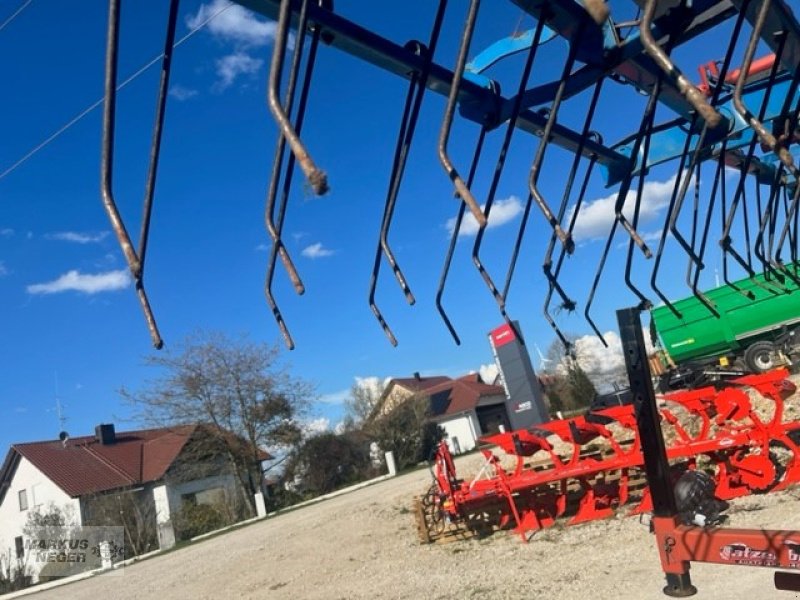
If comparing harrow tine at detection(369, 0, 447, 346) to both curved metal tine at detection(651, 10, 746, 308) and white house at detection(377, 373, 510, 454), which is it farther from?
white house at detection(377, 373, 510, 454)

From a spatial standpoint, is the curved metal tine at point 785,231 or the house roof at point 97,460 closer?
the curved metal tine at point 785,231

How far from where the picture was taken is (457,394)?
40.0 metres

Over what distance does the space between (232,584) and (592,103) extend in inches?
402

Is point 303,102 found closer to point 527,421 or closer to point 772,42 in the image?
point 772,42

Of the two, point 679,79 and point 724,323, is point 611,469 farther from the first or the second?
point 724,323

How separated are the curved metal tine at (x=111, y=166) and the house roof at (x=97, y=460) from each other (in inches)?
1000

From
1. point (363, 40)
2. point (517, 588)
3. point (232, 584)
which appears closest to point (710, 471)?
point (517, 588)

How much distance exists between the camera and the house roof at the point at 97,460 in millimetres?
27031

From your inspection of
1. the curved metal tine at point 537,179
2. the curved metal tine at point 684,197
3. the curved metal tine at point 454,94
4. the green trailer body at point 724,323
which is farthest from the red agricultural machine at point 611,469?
the green trailer body at point 724,323

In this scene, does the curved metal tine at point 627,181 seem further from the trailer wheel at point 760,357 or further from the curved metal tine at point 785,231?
the trailer wheel at point 760,357

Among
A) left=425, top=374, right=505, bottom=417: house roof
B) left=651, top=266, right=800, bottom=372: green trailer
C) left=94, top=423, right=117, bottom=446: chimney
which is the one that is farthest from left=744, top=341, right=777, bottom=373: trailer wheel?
left=94, top=423, right=117, bottom=446: chimney

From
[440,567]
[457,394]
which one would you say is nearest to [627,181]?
[440,567]

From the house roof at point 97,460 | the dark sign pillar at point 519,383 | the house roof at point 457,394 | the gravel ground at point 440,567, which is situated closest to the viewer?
the gravel ground at point 440,567

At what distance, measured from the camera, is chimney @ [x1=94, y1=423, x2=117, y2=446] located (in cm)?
3209
